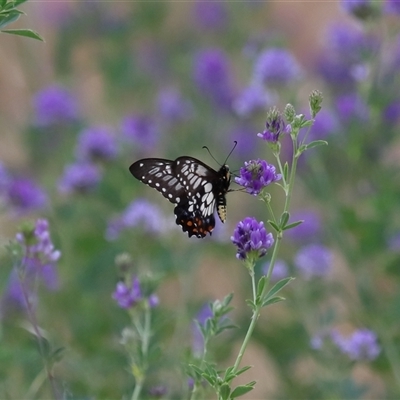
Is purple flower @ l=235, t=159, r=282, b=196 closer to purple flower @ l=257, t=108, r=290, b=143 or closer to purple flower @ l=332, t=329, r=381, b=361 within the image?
purple flower @ l=257, t=108, r=290, b=143

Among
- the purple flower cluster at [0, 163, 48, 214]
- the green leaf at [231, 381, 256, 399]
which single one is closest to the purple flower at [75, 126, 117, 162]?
the purple flower cluster at [0, 163, 48, 214]

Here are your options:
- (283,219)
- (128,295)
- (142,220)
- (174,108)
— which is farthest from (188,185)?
(174,108)

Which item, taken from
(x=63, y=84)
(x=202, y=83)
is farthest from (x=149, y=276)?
(x=63, y=84)

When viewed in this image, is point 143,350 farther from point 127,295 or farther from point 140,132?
point 140,132

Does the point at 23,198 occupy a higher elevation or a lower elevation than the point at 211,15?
lower

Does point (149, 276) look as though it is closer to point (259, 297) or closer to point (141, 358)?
point (141, 358)
